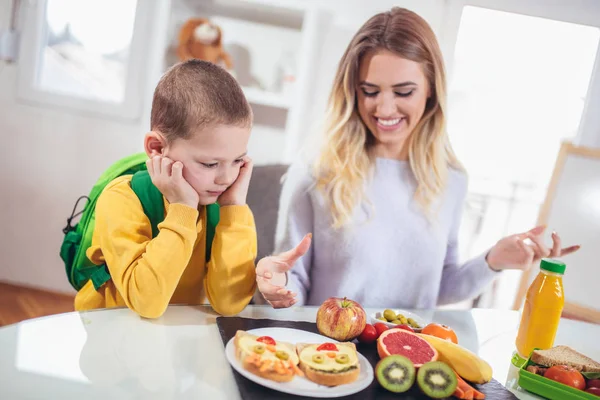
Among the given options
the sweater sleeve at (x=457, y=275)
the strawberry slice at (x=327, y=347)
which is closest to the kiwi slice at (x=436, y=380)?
the strawberry slice at (x=327, y=347)

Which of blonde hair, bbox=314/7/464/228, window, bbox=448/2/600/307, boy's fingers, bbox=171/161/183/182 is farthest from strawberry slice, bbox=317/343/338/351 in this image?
window, bbox=448/2/600/307

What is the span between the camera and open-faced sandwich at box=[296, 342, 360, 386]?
0.85m

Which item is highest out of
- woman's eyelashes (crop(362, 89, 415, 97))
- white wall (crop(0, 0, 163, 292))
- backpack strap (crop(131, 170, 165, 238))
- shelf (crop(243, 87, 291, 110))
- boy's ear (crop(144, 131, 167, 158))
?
woman's eyelashes (crop(362, 89, 415, 97))

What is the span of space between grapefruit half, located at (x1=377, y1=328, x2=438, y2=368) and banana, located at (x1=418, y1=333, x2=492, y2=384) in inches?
0.8

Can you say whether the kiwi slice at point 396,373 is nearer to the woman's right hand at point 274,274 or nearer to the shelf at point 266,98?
the woman's right hand at point 274,274

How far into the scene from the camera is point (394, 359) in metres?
0.91

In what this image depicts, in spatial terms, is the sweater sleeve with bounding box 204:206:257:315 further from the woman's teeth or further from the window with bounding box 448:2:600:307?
the window with bounding box 448:2:600:307

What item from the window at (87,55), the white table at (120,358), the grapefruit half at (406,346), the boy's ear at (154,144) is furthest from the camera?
the window at (87,55)

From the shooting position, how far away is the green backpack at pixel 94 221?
113 cm

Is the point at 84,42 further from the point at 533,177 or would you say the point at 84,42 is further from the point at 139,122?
the point at 533,177

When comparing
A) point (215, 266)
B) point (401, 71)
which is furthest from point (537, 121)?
point (215, 266)

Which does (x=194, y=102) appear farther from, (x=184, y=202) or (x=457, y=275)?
(x=457, y=275)

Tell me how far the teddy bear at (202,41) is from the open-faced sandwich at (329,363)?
6.65 ft

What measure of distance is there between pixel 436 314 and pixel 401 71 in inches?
28.6
